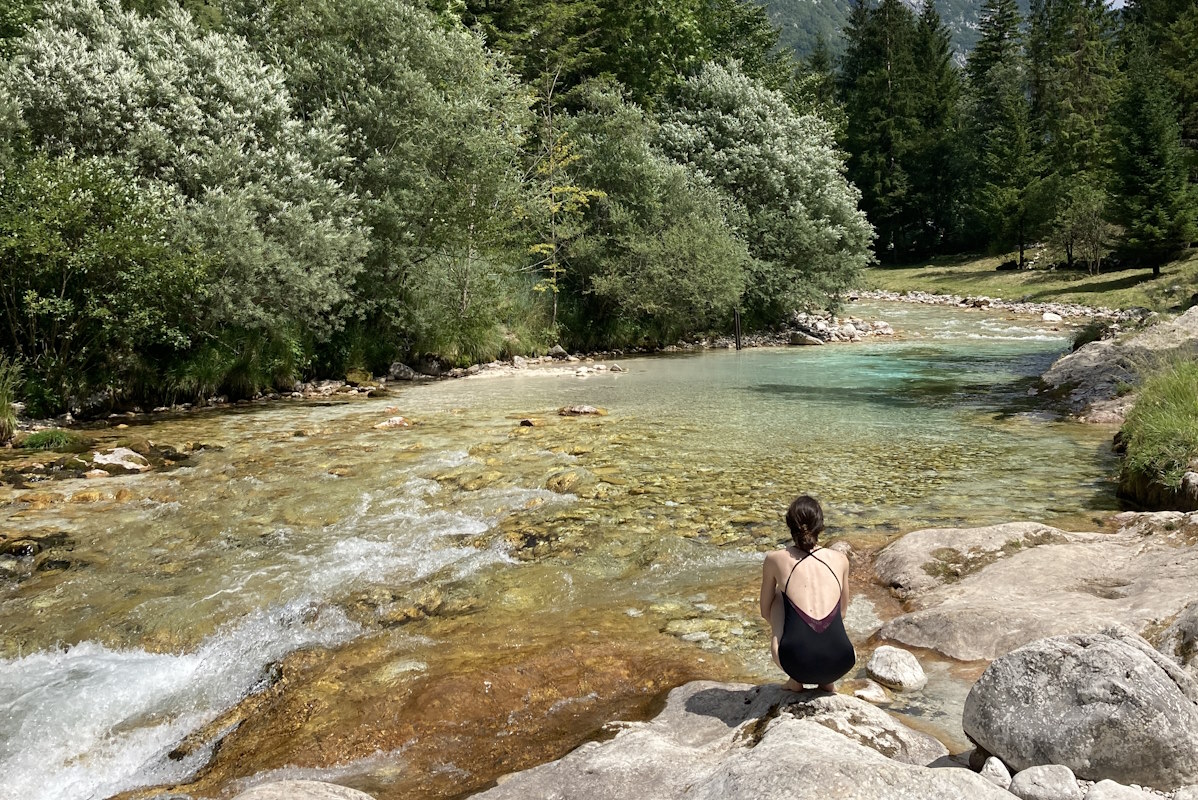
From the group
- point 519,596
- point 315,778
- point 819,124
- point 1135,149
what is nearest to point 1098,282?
point 1135,149

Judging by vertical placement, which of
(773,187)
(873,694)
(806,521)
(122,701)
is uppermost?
(773,187)

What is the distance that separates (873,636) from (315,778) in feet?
14.0

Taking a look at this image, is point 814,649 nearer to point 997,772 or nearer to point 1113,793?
point 997,772

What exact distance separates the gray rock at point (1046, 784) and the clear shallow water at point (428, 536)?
2274 mm

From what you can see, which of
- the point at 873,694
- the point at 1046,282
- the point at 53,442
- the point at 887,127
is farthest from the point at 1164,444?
the point at 887,127

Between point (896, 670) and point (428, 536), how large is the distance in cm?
539

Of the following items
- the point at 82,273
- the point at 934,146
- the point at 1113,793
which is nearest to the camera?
the point at 1113,793

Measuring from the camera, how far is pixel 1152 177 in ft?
136

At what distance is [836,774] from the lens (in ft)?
10.7

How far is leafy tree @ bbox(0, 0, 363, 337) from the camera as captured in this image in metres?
18.2

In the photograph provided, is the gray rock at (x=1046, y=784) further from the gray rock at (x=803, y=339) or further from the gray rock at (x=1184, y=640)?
the gray rock at (x=803, y=339)

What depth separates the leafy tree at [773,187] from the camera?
3581 centimetres

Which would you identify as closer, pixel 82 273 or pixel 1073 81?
pixel 82 273

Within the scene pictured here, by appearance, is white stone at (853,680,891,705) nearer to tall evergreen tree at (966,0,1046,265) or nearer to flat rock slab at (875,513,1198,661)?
flat rock slab at (875,513,1198,661)
